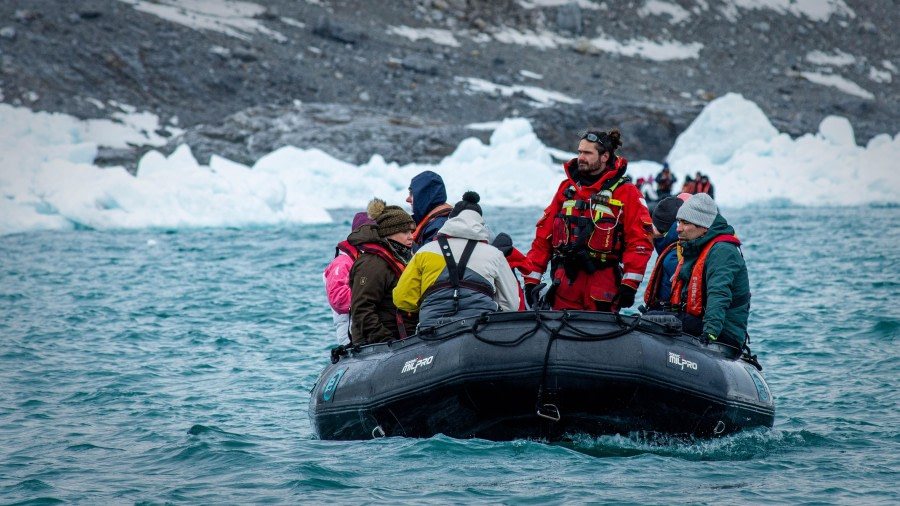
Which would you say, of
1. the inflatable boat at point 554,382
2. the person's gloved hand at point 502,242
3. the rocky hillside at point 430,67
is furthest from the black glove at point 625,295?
the rocky hillside at point 430,67

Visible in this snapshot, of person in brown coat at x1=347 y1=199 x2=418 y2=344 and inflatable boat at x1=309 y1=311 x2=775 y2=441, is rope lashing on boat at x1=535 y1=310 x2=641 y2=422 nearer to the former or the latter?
inflatable boat at x1=309 y1=311 x2=775 y2=441

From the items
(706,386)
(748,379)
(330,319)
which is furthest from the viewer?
(330,319)

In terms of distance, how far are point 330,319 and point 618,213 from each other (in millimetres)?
7135

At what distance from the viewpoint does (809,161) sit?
34.4m

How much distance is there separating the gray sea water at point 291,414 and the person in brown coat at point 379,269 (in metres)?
0.79

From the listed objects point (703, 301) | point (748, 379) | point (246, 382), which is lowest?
point (246, 382)

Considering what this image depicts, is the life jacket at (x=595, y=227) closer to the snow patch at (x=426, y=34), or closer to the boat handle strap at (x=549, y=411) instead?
the boat handle strap at (x=549, y=411)

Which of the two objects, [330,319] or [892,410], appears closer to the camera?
[892,410]

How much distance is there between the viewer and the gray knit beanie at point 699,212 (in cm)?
634

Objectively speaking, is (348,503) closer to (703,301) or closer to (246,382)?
(703,301)

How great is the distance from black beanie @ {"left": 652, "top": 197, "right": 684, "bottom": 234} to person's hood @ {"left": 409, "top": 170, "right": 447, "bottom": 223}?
1.66 metres

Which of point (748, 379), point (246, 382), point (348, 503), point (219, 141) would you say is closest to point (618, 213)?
point (748, 379)

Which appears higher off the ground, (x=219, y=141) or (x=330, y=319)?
(x=219, y=141)

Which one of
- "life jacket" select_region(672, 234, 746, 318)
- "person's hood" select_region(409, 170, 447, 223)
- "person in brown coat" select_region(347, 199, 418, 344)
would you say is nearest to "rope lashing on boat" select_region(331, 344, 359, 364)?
"person in brown coat" select_region(347, 199, 418, 344)
